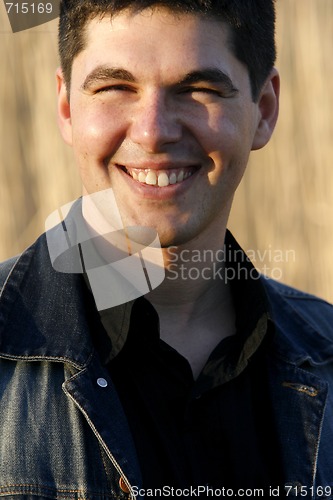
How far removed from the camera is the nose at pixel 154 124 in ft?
5.52

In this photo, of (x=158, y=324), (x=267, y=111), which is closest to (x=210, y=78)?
(x=267, y=111)

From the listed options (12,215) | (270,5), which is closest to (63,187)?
(12,215)

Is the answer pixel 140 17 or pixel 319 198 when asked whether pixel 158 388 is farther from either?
pixel 319 198

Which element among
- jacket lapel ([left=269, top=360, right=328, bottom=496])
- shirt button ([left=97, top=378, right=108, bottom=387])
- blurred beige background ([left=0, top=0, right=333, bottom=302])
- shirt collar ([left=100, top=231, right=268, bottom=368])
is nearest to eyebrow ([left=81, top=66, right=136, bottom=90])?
shirt collar ([left=100, top=231, right=268, bottom=368])

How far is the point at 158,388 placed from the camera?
67.0 inches

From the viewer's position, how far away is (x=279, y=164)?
3.54m

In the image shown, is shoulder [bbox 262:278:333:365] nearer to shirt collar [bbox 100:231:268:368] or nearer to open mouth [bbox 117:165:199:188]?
Result: shirt collar [bbox 100:231:268:368]

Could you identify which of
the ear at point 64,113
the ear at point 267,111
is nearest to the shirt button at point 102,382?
the ear at point 64,113

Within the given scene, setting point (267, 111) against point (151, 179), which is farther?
point (267, 111)

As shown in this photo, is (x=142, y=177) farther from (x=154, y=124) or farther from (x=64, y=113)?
(x=64, y=113)

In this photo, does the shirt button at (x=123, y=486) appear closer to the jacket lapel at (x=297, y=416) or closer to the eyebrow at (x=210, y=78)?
the jacket lapel at (x=297, y=416)

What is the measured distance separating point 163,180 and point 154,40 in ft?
0.92

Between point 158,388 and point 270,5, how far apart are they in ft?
3.08

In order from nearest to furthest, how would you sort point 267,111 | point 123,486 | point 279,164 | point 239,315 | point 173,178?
point 123,486 → point 173,178 → point 239,315 → point 267,111 → point 279,164
